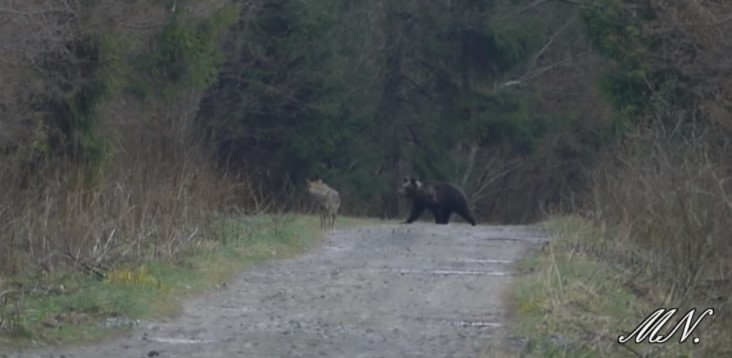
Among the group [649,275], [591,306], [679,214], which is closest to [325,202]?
[649,275]

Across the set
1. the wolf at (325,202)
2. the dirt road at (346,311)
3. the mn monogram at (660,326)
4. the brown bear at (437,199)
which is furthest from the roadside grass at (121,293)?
the brown bear at (437,199)

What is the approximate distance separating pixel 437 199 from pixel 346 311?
19391 millimetres

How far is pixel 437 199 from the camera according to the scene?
35.4 meters

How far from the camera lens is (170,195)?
22297mm

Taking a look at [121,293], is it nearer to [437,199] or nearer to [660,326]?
[660,326]

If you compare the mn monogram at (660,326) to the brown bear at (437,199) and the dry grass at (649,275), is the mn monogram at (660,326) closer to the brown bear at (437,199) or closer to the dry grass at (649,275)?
the dry grass at (649,275)

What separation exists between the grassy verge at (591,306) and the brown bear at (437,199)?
13.3 m

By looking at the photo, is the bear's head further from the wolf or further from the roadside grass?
the roadside grass

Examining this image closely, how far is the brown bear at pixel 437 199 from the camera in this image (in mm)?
35031

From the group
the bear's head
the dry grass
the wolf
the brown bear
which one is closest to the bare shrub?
the dry grass

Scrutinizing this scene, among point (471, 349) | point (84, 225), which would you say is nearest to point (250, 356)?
point (471, 349)

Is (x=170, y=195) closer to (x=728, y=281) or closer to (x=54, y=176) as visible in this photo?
(x=54, y=176)

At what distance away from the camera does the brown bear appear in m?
35.0

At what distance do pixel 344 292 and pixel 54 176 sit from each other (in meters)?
7.80
